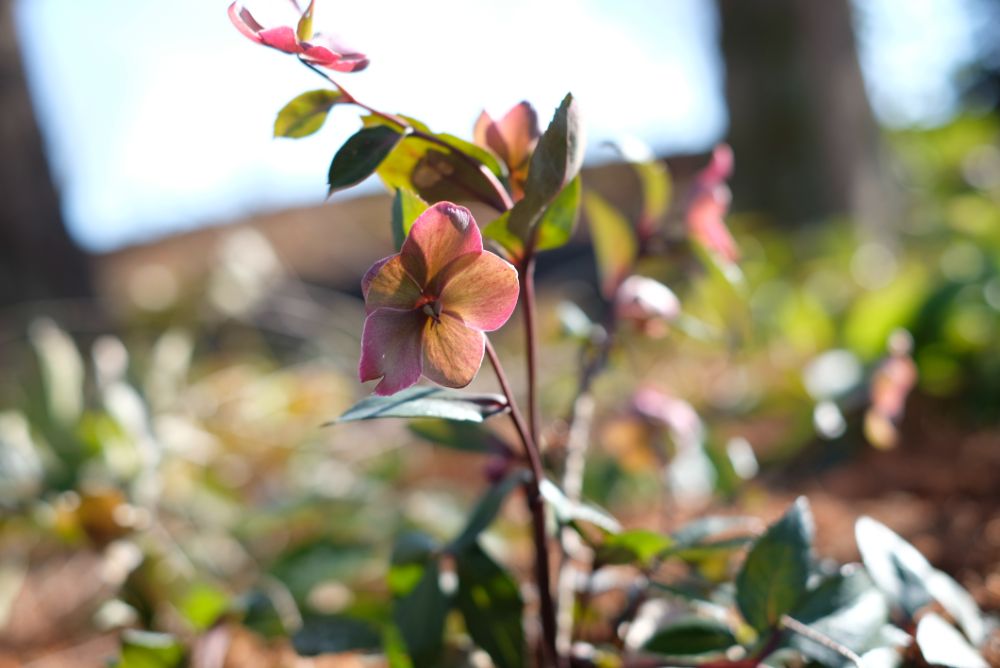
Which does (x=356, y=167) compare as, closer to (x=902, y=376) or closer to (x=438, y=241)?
(x=438, y=241)

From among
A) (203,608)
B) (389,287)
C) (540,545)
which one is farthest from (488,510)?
(203,608)

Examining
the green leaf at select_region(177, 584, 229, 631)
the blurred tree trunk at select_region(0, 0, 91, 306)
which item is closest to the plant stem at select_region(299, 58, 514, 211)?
the green leaf at select_region(177, 584, 229, 631)

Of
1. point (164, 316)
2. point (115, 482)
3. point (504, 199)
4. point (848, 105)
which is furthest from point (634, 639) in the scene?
point (848, 105)

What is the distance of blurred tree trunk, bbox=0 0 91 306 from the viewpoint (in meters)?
1.88

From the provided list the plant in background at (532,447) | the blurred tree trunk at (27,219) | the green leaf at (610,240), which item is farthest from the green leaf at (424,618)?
the blurred tree trunk at (27,219)

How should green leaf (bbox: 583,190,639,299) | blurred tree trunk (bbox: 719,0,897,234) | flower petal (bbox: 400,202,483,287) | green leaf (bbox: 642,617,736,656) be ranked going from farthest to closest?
blurred tree trunk (bbox: 719,0,897,234) < green leaf (bbox: 583,190,639,299) < green leaf (bbox: 642,617,736,656) < flower petal (bbox: 400,202,483,287)

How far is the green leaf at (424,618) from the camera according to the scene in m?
0.38

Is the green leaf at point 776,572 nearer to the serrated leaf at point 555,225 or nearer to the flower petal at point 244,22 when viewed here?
the serrated leaf at point 555,225

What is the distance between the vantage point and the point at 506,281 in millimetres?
277

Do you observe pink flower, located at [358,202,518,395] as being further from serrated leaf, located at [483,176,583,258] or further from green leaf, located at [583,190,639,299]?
green leaf, located at [583,190,639,299]

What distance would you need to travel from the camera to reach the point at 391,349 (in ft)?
0.90

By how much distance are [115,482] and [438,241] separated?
61 cm

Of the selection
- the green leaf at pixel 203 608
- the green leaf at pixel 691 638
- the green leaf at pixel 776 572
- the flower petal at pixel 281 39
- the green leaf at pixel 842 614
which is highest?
the flower petal at pixel 281 39

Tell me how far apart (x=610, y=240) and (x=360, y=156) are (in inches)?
9.9
